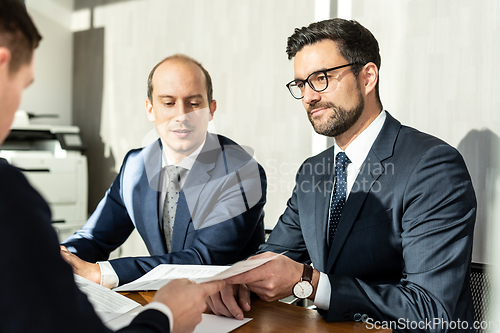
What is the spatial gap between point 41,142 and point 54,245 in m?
3.26

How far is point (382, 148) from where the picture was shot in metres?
1.37

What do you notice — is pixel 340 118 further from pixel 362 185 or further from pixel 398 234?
pixel 398 234

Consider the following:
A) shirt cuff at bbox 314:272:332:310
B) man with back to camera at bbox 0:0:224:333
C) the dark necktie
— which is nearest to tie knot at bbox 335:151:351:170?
the dark necktie

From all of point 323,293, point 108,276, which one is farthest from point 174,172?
point 323,293

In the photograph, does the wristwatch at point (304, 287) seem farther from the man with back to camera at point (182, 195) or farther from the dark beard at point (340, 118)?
the dark beard at point (340, 118)

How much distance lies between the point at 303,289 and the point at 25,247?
2.43ft

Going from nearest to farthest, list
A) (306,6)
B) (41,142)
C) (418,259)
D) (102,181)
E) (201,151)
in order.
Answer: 1. (418,259)
2. (201,151)
3. (306,6)
4. (41,142)
5. (102,181)

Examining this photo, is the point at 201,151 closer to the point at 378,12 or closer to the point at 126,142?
the point at 378,12

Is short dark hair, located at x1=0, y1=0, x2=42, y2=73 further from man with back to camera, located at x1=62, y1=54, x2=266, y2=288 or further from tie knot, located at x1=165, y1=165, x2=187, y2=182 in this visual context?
tie knot, located at x1=165, y1=165, x2=187, y2=182

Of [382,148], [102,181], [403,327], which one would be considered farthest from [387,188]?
[102,181]

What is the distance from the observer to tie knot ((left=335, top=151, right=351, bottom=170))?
1.48 meters

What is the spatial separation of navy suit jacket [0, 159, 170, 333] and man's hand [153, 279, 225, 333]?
20 centimetres

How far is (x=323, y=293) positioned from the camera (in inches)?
40.8

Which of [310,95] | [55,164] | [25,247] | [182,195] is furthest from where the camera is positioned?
[55,164]
